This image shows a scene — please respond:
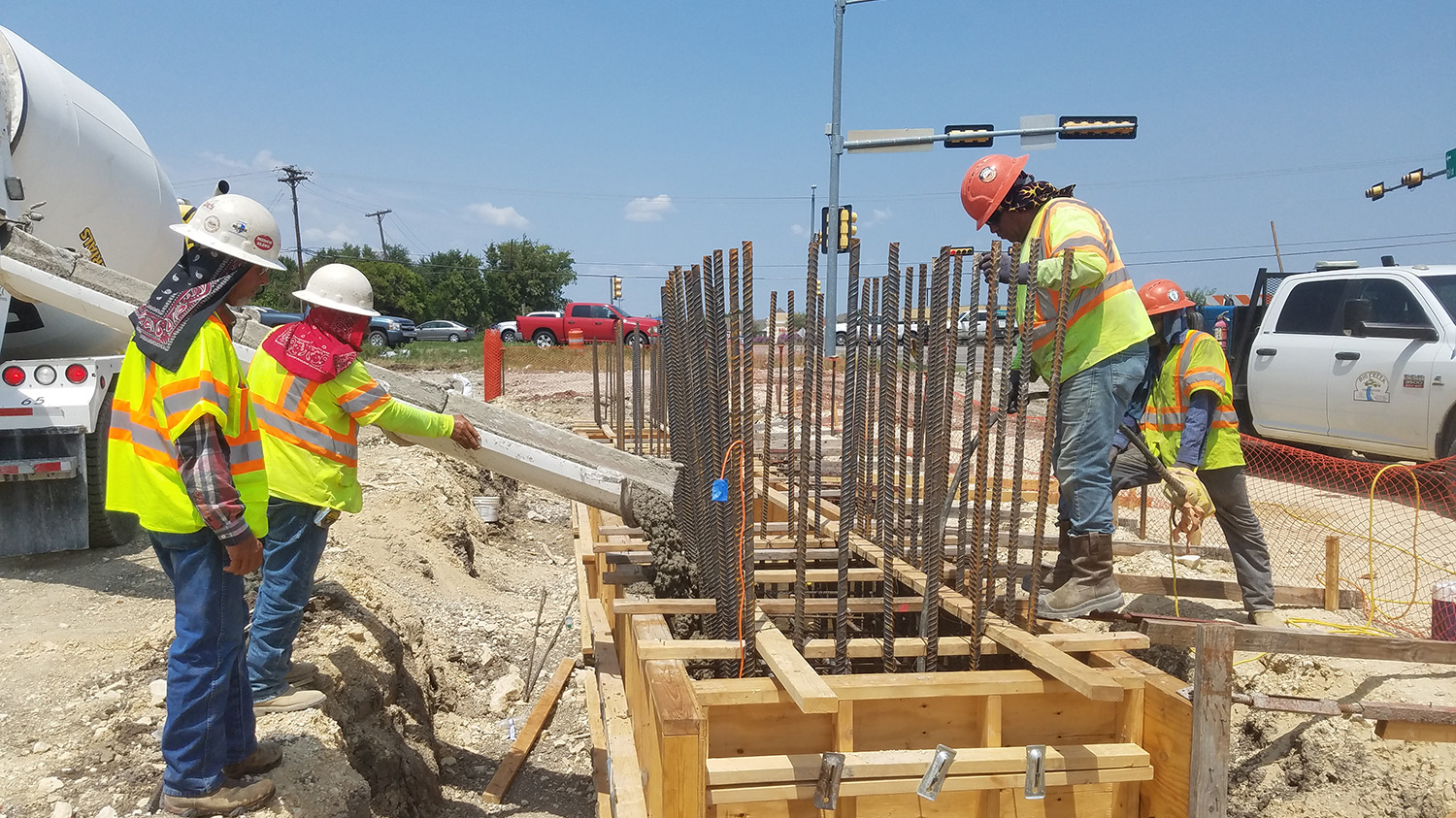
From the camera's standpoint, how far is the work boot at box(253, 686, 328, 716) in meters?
3.59

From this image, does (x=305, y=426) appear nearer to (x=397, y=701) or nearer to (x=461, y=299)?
(x=397, y=701)

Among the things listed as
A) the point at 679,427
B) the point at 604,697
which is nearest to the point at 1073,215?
the point at 679,427

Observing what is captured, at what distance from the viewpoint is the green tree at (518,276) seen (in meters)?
55.9

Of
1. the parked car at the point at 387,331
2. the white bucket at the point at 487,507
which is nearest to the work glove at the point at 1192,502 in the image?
the white bucket at the point at 487,507

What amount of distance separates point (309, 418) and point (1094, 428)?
3087mm

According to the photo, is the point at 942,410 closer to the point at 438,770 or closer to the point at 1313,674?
the point at 1313,674

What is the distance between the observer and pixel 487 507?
9617 millimetres

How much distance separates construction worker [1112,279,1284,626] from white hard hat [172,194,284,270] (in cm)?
382

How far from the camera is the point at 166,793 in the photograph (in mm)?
2854

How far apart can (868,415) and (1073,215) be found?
1239 mm

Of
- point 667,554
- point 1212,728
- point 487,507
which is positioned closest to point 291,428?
point 667,554

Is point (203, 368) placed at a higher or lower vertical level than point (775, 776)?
higher

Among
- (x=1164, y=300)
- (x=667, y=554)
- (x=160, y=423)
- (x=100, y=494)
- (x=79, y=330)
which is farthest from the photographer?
(x=79, y=330)

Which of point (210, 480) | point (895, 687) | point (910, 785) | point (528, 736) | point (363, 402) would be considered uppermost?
point (363, 402)
